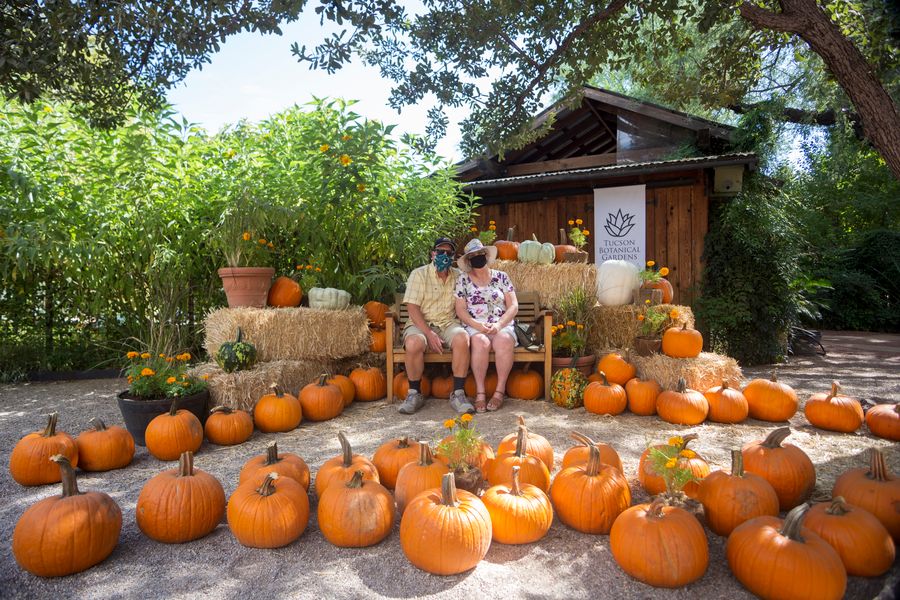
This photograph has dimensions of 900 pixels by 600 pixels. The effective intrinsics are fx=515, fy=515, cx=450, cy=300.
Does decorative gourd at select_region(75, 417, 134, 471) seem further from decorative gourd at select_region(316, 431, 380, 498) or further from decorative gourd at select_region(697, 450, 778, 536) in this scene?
decorative gourd at select_region(697, 450, 778, 536)

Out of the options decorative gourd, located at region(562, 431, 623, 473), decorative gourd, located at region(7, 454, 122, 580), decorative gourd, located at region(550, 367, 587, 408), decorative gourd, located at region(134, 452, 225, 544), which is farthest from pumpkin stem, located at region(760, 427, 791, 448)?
decorative gourd, located at region(7, 454, 122, 580)

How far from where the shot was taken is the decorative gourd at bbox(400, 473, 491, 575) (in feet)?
5.84

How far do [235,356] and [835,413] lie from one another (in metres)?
4.28

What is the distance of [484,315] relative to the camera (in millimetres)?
4434

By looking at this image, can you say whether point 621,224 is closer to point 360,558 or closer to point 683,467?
point 683,467

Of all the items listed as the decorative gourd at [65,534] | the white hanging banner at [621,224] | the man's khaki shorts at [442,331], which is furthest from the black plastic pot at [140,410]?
the white hanging banner at [621,224]

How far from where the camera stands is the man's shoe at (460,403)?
161 inches

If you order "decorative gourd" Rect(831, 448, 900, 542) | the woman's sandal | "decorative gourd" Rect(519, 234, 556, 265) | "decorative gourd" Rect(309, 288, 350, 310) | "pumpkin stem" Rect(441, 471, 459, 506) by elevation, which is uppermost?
"decorative gourd" Rect(519, 234, 556, 265)

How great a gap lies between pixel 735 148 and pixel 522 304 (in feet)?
14.9

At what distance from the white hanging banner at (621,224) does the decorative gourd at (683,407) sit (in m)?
3.56

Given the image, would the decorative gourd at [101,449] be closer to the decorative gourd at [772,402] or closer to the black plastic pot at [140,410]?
the black plastic pot at [140,410]

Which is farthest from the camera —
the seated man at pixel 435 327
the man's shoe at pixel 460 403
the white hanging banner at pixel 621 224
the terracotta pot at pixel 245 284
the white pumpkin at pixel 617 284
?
the white hanging banner at pixel 621 224

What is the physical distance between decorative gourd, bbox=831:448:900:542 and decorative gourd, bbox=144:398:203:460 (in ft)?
10.6

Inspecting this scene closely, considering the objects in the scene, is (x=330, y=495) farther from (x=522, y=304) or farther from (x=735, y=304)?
(x=735, y=304)
